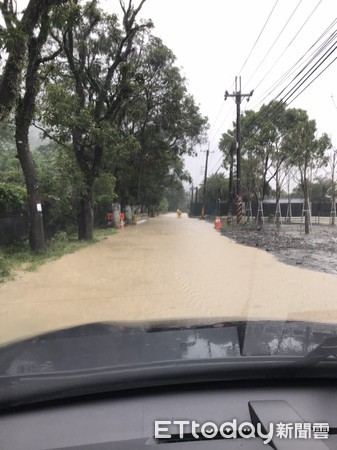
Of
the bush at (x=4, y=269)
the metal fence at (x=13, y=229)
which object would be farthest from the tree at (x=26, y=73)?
the bush at (x=4, y=269)

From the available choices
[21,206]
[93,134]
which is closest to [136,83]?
[93,134]

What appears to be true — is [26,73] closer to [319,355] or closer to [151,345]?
[151,345]

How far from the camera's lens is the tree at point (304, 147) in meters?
23.3

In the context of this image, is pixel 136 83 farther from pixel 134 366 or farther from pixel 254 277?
pixel 134 366

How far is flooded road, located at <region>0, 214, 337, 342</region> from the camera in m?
7.15

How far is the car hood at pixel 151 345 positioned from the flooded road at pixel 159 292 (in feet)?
6.98

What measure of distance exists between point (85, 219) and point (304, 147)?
38.7 ft

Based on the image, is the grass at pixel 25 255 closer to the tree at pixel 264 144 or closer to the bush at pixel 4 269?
the bush at pixel 4 269

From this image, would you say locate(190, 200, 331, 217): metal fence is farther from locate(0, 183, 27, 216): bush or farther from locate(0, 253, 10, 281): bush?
locate(0, 253, 10, 281): bush

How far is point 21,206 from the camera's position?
53.7 feet

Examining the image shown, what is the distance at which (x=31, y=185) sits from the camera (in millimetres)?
13695

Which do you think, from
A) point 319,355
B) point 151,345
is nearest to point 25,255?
point 151,345

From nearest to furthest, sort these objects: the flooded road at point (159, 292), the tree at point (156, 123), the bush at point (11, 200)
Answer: the flooded road at point (159, 292), the bush at point (11, 200), the tree at point (156, 123)

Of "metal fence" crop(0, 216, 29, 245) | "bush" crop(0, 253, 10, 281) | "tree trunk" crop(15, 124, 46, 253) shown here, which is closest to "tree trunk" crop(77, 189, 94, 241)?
"metal fence" crop(0, 216, 29, 245)
